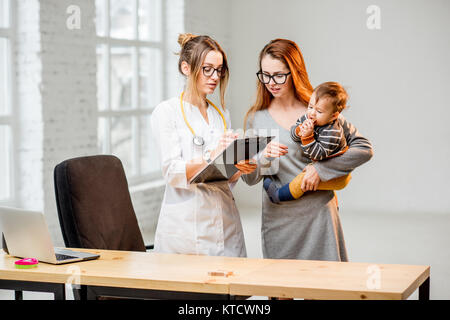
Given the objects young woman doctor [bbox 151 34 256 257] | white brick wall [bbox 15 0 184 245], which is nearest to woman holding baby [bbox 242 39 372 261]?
young woman doctor [bbox 151 34 256 257]

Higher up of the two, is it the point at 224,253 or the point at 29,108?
the point at 29,108

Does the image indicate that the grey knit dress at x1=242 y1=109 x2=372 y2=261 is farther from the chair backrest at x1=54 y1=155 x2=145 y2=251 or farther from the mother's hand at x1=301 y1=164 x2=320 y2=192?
the chair backrest at x1=54 y1=155 x2=145 y2=251

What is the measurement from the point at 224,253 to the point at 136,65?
425cm

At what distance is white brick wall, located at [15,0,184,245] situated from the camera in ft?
15.1

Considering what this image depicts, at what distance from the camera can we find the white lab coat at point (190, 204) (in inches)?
101

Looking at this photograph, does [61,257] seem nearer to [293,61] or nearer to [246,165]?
[246,165]

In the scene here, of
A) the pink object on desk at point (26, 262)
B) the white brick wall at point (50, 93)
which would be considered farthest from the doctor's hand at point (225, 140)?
the white brick wall at point (50, 93)

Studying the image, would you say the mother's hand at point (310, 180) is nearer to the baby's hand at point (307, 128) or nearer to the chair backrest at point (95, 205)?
the baby's hand at point (307, 128)

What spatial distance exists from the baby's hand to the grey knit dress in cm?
14

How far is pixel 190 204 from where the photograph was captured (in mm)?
2594

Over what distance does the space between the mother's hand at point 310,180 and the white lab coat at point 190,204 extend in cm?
34
